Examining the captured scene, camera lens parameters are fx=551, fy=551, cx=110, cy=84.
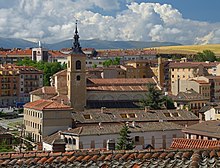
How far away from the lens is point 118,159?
8.19 meters

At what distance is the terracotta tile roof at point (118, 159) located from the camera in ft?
26.2

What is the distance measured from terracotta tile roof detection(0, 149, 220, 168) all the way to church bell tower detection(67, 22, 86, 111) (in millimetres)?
53158

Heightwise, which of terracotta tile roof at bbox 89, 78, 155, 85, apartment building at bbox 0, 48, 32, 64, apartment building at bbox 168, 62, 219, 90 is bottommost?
terracotta tile roof at bbox 89, 78, 155, 85

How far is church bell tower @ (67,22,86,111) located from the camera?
6159 centimetres

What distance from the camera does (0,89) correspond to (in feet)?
300

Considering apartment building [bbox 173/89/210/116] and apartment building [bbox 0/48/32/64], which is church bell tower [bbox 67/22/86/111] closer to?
apartment building [bbox 173/89/210/116]

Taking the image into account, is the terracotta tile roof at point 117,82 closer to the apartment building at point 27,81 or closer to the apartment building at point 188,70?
the apartment building at point 188,70

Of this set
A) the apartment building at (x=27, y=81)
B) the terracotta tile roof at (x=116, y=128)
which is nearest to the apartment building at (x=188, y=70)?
the apartment building at (x=27, y=81)

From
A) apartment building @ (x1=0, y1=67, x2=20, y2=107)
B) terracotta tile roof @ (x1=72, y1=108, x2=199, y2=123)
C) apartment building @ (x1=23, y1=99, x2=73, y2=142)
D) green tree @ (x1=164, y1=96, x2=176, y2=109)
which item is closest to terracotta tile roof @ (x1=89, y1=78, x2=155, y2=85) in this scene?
green tree @ (x1=164, y1=96, x2=176, y2=109)

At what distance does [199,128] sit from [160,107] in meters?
27.2

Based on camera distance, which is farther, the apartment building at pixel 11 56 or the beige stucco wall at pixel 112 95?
the apartment building at pixel 11 56

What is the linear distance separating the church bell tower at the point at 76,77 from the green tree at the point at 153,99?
732 centimetres

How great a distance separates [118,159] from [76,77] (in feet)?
178

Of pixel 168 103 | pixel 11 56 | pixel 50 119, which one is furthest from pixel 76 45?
pixel 11 56
